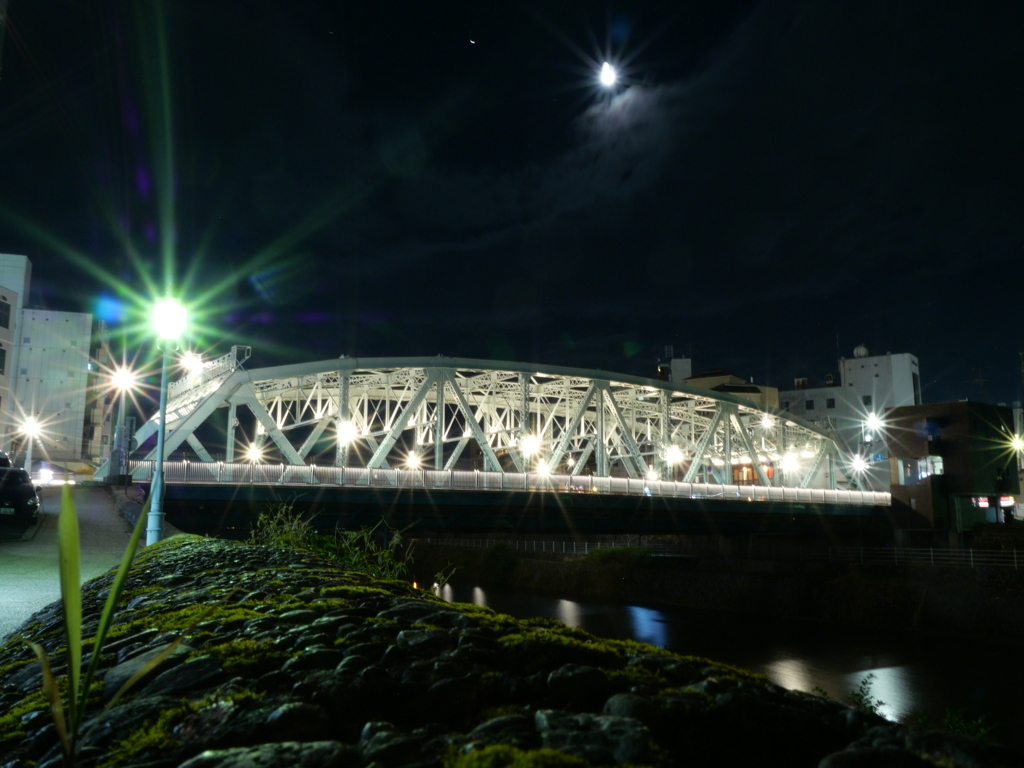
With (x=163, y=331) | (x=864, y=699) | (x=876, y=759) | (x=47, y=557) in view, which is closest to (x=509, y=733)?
(x=876, y=759)

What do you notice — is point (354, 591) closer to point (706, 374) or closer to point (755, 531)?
point (755, 531)

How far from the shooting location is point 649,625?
41.0 m

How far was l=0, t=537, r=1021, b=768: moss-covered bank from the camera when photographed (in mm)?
4211

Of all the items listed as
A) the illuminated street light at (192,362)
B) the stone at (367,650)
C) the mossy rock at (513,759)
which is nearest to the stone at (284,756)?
the mossy rock at (513,759)

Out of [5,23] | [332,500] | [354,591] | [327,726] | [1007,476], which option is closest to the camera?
[327,726]

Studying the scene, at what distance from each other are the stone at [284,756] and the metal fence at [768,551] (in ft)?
138

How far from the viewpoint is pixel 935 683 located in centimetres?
2775

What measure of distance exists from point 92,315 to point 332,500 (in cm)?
5878

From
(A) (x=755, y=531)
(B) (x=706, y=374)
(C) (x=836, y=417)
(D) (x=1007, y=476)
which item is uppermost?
(B) (x=706, y=374)

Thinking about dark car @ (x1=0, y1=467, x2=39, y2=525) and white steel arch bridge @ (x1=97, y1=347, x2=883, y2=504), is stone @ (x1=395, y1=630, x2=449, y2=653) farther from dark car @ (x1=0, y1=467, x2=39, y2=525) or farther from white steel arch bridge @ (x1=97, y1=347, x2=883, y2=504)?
white steel arch bridge @ (x1=97, y1=347, x2=883, y2=504)

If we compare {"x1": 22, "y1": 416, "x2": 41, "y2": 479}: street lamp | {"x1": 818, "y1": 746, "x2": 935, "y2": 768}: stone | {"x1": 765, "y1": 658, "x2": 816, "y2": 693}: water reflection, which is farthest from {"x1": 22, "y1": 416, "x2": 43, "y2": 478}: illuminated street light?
{"x1": 818, "y1": 746, "x2": 935, "y2": 768}: stone

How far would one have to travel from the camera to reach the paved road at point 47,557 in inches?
496

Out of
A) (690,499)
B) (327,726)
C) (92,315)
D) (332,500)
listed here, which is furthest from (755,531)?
(92,315)

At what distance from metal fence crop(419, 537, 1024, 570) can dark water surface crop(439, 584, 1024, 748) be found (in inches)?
255
